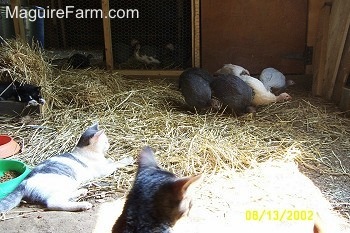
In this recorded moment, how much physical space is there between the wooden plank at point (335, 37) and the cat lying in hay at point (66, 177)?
9.15 feet

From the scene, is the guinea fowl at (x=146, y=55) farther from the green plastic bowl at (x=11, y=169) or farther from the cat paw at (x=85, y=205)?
the cat paw at (x=85, y=205)

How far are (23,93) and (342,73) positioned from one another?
3.33m

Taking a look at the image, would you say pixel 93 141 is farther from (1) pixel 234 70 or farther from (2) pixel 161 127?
(1) pixel 234 70

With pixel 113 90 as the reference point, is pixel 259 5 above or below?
above

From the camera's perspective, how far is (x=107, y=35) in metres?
5.45

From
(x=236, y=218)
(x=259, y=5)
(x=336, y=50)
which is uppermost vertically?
(x=259, y=5)

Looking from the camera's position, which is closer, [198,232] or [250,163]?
[198,232]

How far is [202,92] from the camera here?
4.04 meters

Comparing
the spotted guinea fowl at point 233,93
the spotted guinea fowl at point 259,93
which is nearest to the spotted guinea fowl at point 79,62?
the spotted guinea fowl at point 233,93

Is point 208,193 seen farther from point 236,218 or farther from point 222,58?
point 222,58

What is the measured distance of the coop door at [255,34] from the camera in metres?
5.21

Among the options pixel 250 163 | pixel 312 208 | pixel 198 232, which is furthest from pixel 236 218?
pixel 250 163

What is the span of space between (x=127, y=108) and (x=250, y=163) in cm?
171

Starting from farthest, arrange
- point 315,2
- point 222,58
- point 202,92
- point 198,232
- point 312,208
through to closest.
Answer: point 222,58, point 315,2, point 202,92, point 312,208, point 198,232
